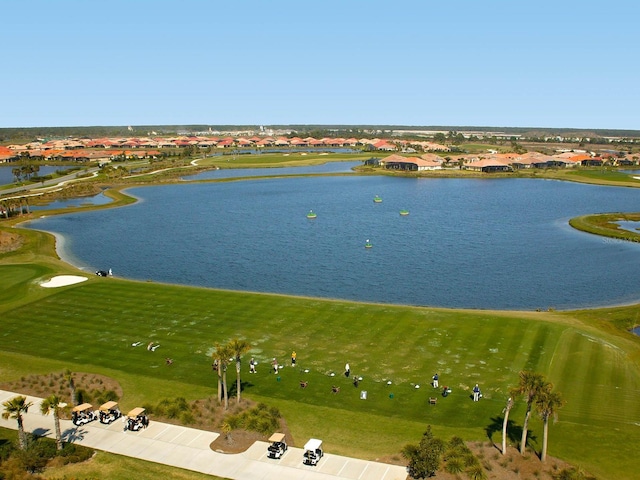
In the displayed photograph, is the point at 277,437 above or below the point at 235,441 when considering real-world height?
above

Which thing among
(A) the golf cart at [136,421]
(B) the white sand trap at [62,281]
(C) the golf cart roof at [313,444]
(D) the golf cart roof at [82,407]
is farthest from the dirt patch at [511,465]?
(B) the white sand trap at [62,281]

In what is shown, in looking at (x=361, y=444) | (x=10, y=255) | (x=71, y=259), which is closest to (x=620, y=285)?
(x=361, y=444)

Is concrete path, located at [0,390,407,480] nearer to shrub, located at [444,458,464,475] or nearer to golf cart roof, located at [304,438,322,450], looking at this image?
golf cart roof, located at [304,438,322,450]

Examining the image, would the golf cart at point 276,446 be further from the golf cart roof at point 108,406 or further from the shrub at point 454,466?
the golf cart roof at point 108,406

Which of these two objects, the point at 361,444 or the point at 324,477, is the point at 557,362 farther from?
the point at 324,477

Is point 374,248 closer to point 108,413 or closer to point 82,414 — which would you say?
point 108,413

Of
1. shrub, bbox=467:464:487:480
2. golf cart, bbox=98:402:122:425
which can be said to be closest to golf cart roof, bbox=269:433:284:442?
shrub, bbox=467:464:487:480

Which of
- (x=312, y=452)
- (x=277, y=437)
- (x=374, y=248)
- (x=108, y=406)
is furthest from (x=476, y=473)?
(x=374, y=248)
